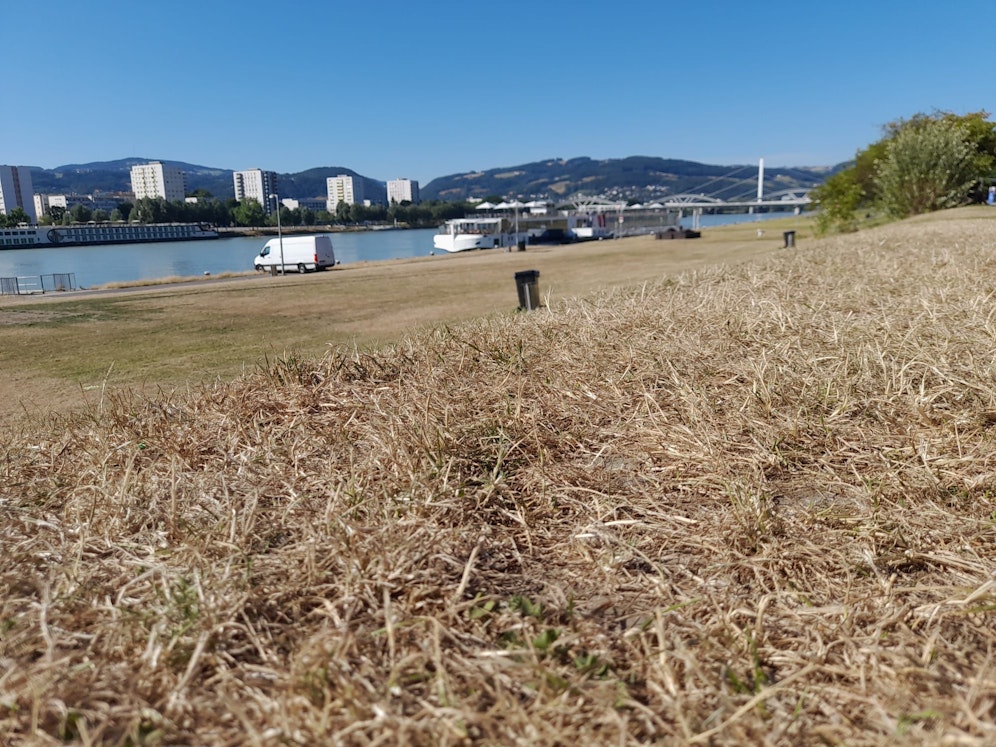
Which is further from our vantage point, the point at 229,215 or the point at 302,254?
the point at 229,215

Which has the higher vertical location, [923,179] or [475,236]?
[923,179]

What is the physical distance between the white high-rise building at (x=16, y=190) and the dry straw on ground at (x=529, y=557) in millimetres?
213734

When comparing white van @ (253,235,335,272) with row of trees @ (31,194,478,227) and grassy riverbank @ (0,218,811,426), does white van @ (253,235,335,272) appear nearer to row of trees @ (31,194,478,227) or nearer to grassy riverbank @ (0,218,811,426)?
grassy riverbank @ (0,218,811,426)

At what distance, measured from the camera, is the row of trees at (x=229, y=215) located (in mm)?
138750

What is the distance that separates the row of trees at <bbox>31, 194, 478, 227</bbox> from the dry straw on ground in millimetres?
141015

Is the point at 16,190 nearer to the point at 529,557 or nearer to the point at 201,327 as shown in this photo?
the point at 201,327

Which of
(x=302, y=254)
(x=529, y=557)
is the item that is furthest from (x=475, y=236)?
(x=529, y=557)

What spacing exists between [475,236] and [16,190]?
17179 cm

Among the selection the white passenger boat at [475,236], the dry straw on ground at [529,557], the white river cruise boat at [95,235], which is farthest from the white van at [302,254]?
the white river cruise boat at [95,235]

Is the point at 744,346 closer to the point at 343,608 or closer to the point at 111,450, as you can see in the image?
the point at 343,608

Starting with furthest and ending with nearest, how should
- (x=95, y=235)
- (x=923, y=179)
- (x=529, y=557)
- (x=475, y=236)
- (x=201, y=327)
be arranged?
1. (x=95, y=235)
2. (x=475, y=236)
3. (x=923, y=179)
4. (x=201, y=327)
5. (x=529, y=557)

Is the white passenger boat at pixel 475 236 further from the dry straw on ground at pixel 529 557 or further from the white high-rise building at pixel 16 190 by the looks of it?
the white high-rise building at pixel 16 190

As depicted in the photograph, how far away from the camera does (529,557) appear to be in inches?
95.9

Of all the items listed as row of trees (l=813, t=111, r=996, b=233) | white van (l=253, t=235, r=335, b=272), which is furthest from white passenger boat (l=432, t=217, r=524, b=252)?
row of trees (l=813, t=111, r=996, b=233)
